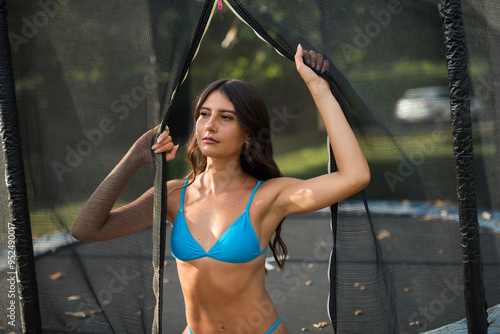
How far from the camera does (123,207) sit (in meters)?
2.42

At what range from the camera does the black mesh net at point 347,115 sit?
90.0 inches

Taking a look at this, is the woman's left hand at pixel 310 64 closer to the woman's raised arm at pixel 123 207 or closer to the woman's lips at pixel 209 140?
the woman's lips at pixel 209 140

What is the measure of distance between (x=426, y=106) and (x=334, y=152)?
527 mm

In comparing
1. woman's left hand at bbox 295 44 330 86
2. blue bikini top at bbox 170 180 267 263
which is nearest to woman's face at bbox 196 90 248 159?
blue bikini top at bbox 170 180 267 263

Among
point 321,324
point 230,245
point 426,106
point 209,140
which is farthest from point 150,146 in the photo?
point 321,324

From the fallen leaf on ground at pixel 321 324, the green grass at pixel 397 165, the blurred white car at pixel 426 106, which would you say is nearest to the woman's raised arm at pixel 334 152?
the green grass at pixel 397 165

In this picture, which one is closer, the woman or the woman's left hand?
the woman's left hand

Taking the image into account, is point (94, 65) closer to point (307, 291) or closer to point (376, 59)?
point (376, 59)

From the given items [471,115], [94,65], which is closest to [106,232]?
[94,65]

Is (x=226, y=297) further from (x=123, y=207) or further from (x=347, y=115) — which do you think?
(x=347, y=115)

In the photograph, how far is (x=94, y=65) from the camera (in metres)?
2.39

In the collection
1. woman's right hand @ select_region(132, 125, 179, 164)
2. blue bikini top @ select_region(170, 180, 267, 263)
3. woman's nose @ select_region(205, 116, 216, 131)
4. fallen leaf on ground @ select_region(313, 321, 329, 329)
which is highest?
woman's nose @ select_region(205, 116, 216, 131)

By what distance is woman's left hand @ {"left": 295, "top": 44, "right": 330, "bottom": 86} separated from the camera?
2.22 metres

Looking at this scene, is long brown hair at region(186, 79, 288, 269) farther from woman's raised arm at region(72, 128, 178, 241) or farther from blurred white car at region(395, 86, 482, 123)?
blurred white car at region(395, 86, 482, 123)
